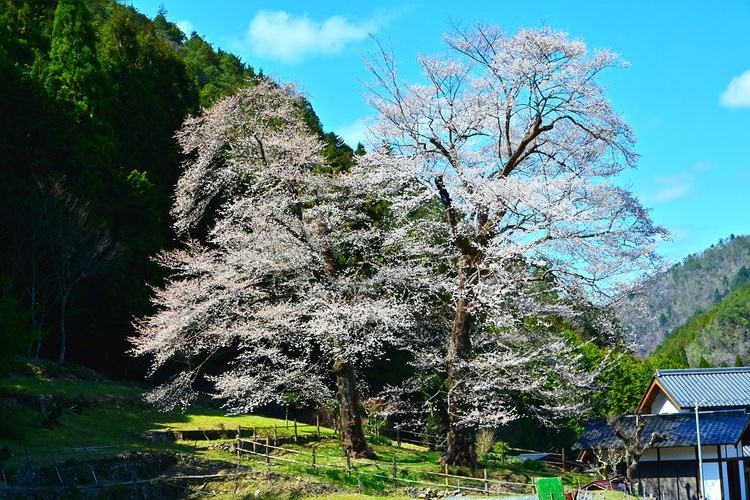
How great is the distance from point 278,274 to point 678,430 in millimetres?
11711

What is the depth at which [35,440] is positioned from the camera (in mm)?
→ 15602

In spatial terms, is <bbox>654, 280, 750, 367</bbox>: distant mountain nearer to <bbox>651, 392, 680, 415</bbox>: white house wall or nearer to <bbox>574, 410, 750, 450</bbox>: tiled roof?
<bbox>651, 392, 680, 415</bbox>: white house wall

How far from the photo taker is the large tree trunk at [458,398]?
16.8 metres

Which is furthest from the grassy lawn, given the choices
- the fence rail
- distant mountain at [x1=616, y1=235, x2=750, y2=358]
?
distant mountain at [x1=616, y1=235, x2=750, y2=358]

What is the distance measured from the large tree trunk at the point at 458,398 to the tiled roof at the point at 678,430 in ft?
16.2

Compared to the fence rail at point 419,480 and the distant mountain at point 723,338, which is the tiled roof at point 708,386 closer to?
the fence rail at point 419,480

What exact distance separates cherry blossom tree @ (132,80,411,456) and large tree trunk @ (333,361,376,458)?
0.02 meters

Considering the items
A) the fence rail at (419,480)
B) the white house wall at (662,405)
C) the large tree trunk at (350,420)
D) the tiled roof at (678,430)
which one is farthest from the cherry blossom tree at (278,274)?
the white house wall at (662,405)

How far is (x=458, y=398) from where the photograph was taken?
16859 millimetres

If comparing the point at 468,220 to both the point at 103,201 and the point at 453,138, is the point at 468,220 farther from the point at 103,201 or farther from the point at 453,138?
the point at 103,201

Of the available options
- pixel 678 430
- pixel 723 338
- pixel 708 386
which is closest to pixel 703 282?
pixel 723 338

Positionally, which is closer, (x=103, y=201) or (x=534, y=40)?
(x=534, y=40)

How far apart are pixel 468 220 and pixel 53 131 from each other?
1632cm

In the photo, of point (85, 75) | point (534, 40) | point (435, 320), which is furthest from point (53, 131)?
point (534, 40)
